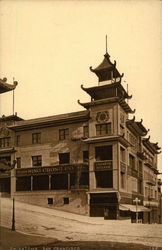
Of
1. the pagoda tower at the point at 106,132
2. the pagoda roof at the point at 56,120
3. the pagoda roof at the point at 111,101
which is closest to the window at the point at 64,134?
the pagoda roof at the point at 56,120

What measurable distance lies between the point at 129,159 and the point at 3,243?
54.6 ft

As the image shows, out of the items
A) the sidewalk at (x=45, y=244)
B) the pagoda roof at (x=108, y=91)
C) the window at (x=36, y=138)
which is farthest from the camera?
the window at (x=36, y=138)

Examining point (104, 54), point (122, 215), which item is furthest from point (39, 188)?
point (104, 54)

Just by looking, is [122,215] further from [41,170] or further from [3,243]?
[3,243]

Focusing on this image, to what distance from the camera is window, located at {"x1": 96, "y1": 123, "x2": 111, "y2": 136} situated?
2548 centimetres

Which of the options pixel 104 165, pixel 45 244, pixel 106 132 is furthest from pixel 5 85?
pixel 104 165

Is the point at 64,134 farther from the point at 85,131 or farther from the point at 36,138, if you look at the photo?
the point at 36,138

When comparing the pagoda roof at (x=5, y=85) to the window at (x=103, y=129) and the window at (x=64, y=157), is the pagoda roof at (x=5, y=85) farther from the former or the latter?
the window at (x=64, y=157)

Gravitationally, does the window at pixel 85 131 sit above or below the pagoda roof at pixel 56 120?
below

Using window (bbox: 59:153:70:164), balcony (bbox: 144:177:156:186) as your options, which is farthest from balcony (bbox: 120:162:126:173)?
balcony (bbox: 144:177:156:186)

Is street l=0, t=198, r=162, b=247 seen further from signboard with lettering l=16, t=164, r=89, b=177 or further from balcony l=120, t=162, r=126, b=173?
signboard with lettering l=16, t=164, r=89, b=177

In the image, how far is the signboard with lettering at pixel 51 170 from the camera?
25844 mm

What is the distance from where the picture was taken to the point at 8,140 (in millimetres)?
24453

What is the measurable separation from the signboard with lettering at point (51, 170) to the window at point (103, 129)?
2.97 metres
